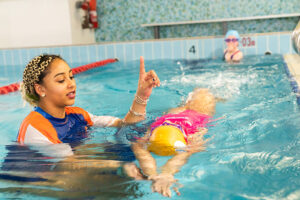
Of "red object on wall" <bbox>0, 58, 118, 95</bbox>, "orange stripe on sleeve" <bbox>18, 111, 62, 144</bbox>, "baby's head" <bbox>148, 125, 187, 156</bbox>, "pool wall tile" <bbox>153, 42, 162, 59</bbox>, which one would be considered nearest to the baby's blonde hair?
"orange stripe on sleeve" <bbox>18, 111, 62, 144</bbox>

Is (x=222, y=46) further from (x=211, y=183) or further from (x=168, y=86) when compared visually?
(x=211, y=183)

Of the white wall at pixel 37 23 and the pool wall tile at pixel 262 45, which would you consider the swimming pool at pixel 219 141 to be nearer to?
the pool wall tile at pixel 262 45

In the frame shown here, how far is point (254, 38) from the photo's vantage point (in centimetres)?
796

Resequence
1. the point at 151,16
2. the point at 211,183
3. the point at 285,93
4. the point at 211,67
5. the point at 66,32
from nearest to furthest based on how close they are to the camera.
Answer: the point at 211,183, the point at 285,93, the point at 211,67, the point at 66,32, the point at 151,16

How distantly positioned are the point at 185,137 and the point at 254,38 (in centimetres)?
608

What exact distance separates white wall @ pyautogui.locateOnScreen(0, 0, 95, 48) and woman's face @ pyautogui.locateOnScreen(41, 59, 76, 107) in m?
7.69

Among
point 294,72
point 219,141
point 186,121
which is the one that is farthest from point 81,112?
point 294,72

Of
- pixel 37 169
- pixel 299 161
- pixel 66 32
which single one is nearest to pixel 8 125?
pixel 37 169

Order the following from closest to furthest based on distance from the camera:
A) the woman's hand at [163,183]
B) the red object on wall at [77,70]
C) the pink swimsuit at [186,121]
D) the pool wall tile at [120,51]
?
the woman's hand at [163,183] → the pink swimsuit at [186,121] → the red object on wall at [77,70] → the pool wall tile at [120,51]

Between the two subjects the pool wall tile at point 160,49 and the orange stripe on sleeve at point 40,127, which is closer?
the orange stripe on sleeve at point 40,127

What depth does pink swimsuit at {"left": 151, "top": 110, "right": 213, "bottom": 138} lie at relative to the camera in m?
2.58

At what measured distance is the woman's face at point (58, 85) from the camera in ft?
7.53

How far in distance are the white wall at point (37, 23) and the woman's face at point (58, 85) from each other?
769cm

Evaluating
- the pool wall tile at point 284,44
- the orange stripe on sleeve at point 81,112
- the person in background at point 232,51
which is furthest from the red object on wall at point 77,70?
the pool wall tile at point 284,44
